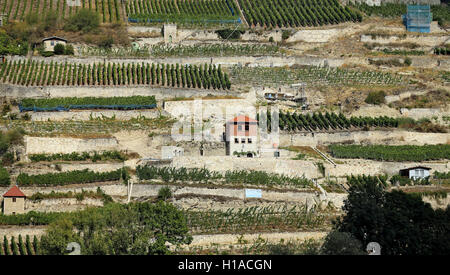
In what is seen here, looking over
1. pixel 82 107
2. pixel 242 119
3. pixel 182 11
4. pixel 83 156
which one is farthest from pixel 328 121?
pixel 182 11

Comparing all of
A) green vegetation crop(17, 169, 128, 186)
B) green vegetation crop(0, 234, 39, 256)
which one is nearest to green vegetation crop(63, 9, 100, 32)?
green vegetation crop(17, 169, 128, 186)

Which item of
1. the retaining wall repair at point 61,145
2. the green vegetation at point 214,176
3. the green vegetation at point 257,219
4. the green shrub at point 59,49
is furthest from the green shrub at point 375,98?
the green shrub at point 59,49

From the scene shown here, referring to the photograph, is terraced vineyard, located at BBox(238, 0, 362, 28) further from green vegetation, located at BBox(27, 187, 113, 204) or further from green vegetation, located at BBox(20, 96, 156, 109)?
green vegetation, located at BBox(27, 187, 113, 204)

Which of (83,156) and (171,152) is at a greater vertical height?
(171,152)

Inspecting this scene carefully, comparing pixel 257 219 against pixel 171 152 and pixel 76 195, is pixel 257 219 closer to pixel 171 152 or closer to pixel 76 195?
pixel 171 152

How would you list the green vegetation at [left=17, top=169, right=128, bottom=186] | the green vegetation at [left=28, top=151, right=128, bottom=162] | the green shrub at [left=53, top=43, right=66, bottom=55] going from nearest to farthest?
the green vegetation at [left=17, top=169, right=128, bottom=186] < the green vegetation at [left=28, top=151, right=128, bottom=162] < the green shrub at [left=53, top=43, right=66, bottom=55]

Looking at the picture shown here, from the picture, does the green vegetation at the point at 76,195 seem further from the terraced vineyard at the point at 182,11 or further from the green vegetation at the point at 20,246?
the terraced vineyard at the point at 182,11
